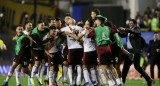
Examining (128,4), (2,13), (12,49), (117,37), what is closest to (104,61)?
(117,37)

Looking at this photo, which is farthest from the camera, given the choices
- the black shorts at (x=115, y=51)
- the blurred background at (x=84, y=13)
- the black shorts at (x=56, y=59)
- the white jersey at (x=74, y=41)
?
the blurred background at (x=84, y=13)

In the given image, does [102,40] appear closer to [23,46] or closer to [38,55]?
[38,55]

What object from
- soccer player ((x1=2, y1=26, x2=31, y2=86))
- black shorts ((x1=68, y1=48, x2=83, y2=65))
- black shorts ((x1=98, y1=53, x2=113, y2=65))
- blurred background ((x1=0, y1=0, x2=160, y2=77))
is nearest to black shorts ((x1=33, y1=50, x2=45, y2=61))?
soccer player ((x1=2, y1=26, x2=31, y2=86))

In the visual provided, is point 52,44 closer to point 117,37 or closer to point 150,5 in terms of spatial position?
point 117,37

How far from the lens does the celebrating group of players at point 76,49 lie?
12.8 m

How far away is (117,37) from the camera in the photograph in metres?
14.2

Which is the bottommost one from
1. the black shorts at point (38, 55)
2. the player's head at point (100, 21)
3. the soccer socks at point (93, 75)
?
the soccer socks at point (93, 75)

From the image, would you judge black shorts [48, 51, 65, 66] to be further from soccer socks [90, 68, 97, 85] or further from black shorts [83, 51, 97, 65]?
soccer socks [90, 68, 97, 85]

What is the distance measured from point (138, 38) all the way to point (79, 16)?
19838 millimetres

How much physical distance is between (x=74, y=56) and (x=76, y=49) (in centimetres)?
23

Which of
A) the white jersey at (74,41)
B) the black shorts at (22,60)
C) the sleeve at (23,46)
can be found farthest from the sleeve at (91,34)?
the black shorts at (22,60)

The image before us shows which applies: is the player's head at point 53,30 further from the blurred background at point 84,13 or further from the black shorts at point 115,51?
the blurred background at point 84,13

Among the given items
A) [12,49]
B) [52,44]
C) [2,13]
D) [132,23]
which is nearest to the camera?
[52,44]

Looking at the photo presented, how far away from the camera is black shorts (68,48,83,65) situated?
13523mm
